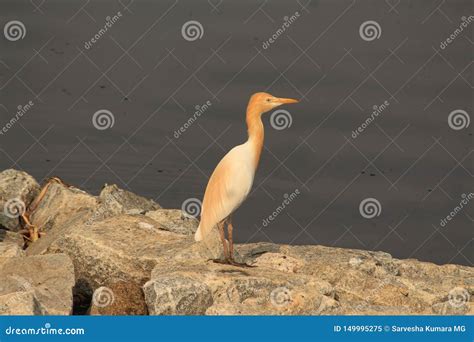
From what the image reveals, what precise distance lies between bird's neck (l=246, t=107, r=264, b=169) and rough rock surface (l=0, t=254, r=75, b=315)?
2.04 meters

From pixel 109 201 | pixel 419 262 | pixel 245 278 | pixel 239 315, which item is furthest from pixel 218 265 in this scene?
pixel 419 262

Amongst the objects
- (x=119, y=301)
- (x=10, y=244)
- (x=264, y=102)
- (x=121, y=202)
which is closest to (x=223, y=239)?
(x=119, y=301)

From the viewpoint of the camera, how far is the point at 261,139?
905 cm

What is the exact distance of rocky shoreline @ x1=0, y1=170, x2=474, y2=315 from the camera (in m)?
8.29

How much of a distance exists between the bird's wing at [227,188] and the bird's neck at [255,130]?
3.4 inches

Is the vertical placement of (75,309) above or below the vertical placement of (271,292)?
below

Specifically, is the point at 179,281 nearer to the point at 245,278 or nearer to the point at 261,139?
the point at 245,278

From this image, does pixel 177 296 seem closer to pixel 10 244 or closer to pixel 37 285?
pixel 37 285

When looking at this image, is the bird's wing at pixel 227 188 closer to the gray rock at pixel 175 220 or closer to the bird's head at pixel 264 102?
the bird's head at pixel 264 102

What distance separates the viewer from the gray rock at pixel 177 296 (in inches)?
321

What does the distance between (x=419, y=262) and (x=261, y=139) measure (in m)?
2.89

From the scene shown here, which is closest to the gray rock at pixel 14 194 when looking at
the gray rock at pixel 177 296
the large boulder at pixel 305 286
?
the large boulder at pixel 305 286

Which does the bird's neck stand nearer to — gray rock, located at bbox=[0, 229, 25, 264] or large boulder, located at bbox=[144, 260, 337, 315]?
large boulder, located at bbox=[144, 260, 337, 315]

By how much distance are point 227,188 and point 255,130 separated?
0.61 m
